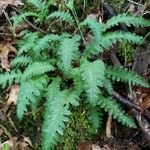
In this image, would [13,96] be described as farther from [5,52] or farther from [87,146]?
[87,146]

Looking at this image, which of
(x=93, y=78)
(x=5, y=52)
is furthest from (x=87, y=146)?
(x=5, y=52)

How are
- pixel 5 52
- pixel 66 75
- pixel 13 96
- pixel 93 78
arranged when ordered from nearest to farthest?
1. pixel 93 78
2. pixel 66 75
3. pixel 13 96
4. pixel 5 52

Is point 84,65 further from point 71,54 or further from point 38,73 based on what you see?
point 38,73

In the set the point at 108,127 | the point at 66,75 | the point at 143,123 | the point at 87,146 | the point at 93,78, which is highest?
the point at 93,78

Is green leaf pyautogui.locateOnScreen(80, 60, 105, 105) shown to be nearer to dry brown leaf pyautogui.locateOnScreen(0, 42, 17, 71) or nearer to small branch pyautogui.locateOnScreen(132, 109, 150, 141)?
small branch pyautogui.locateOnScreen(132, 109, 150, 141)

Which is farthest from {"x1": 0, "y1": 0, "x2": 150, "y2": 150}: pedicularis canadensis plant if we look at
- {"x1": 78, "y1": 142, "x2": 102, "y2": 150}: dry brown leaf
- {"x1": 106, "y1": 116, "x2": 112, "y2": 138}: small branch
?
{"x1": 78, "y1": 142, "x2": 102, "y2": 150}: dry brown leaf

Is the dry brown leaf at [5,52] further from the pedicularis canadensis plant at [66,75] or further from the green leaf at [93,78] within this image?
the green leaf at [93,78]

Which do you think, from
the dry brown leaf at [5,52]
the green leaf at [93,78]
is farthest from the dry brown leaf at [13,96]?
the green leaf at [93,78]

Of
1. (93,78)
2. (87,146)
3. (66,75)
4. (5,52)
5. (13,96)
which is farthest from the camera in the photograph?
(5,52)
